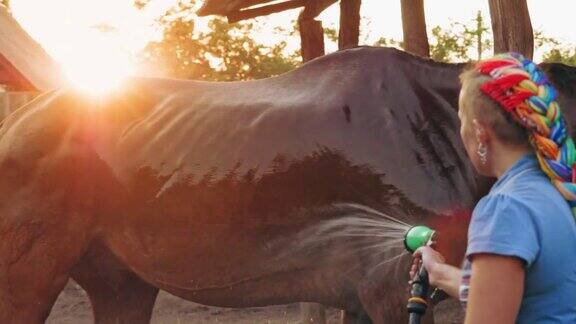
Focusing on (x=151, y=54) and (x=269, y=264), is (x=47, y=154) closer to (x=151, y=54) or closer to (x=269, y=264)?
(x=269, y=264)

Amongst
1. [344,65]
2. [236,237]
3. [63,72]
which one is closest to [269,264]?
[236,237]

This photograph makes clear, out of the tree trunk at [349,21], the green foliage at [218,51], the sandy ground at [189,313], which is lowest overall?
the green foliage at [218,51]

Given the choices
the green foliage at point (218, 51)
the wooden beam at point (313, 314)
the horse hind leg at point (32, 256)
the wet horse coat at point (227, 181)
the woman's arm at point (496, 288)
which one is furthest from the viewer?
the green foliage at point (218, 51)

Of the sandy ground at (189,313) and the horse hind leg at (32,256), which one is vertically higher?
the horse hind leg at (32,256)

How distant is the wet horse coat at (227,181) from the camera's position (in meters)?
3.78

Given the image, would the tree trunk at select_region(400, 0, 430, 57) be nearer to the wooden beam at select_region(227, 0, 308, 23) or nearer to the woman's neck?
the wooden beam at select_region(227, 0, 308, 23)

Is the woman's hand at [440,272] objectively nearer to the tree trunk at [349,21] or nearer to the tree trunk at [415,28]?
the tree trunk at [415,28]

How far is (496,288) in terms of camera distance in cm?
175

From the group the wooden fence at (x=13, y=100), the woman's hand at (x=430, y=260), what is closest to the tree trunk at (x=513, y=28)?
the woman's hand at (x=430, y=260)

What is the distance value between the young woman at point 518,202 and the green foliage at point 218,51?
29871 mm

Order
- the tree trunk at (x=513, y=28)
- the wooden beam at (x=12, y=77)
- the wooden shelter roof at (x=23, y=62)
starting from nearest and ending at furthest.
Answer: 1. the tree trunk at (x=513, y=28)
2. the wooden beam at (x=12, y=77)
3. the wooden shelter roof at (x=23, y=62)

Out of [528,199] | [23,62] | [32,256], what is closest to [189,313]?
[32,256]

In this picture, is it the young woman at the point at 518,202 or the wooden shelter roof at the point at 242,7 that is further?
the wooden shelter roof at the point at 242,7

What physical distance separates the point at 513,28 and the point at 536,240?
11.3 feet
